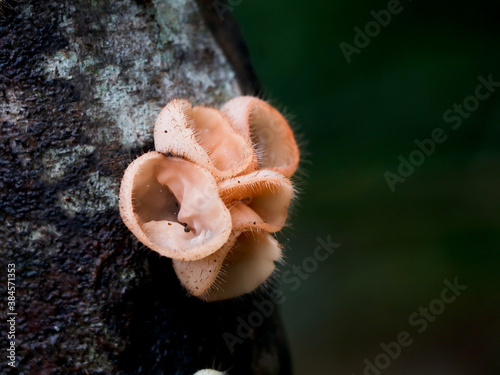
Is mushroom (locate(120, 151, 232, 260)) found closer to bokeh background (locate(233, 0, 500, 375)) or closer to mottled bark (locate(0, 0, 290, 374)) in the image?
mottled bark (locate(0, 0, 290, 374))

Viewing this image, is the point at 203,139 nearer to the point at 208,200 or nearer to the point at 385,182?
the point at 208,200

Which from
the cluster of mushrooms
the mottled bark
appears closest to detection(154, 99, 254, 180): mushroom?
the cluster of mushrooms

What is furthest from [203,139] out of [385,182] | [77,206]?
[385,182]

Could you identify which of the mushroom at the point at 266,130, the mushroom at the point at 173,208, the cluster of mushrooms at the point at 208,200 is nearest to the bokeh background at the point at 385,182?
the mushroom at the point at 266,130

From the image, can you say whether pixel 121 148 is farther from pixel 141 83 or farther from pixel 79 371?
pixel 79 371

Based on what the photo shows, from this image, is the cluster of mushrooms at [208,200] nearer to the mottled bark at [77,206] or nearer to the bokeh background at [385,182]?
the mottled bark at [77,206]

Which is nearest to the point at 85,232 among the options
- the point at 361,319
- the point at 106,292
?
the point at 106,292
